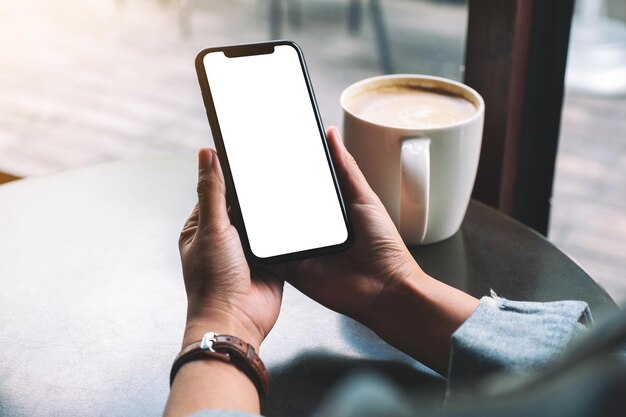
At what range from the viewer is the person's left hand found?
59cm

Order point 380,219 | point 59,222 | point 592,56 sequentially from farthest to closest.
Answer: point 592,56 < point 59,222 < point 380,219

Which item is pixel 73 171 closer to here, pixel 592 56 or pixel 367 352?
pixel 367 352

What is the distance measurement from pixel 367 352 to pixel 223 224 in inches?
5.6

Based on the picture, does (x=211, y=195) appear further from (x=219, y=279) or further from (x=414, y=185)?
(x=414, y=185)

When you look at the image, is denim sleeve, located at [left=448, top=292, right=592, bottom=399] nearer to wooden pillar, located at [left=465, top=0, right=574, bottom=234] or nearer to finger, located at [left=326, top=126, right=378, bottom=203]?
finger, located at [left=326, top=126, right=378, bottom=203]

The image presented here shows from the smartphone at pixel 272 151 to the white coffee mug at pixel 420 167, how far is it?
0.24 feet

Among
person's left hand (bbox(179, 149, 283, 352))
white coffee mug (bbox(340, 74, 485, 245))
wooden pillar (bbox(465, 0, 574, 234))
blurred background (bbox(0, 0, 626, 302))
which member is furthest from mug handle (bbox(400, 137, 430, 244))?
blurred background (bbox(0, 0, 626, 302))

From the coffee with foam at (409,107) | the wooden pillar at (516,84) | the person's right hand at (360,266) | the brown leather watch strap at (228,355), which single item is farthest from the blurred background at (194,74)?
the brown leather watch strap at (228,355)

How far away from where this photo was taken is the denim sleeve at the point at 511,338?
50 cm

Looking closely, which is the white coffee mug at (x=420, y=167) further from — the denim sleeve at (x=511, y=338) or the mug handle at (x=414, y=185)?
the denim sleeve at (x=511, y=338)

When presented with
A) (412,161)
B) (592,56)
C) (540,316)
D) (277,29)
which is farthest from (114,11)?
(540,316)

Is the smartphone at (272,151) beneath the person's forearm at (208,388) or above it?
above

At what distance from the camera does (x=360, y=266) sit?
0.66 metres

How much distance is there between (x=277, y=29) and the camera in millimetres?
2219
